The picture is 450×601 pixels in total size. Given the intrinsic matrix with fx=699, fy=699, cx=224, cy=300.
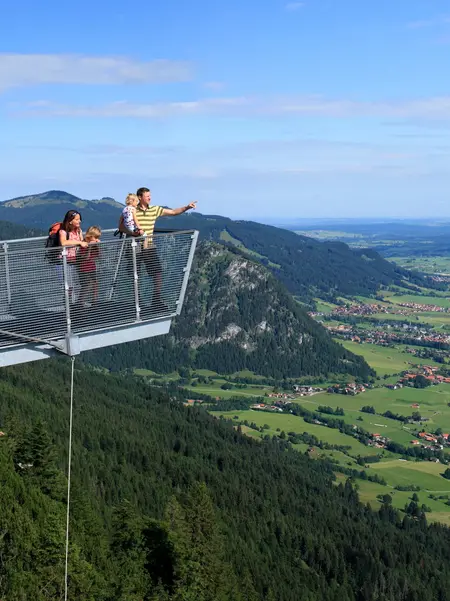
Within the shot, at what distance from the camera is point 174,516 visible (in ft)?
186

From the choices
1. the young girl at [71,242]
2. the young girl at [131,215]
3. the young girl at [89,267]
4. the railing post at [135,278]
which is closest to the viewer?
the young girl at [71,242]

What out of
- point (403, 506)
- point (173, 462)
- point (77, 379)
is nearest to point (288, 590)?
point (173, 462)

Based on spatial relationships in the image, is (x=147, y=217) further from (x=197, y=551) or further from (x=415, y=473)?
(x=415, y=473)

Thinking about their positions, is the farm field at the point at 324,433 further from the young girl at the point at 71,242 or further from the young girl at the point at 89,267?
the young girl at the point at 71,242

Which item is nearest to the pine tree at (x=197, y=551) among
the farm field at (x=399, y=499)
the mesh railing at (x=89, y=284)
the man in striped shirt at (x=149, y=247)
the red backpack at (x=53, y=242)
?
the man in striped shirt at (x=149, y=247)

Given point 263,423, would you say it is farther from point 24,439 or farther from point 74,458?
point 24,439

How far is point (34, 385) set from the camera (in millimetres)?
147250

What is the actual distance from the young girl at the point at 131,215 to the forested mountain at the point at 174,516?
23961mm

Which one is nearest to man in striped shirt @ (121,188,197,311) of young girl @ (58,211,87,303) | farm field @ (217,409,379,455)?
young girl @ (58,211,87,303)

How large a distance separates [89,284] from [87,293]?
234 mm

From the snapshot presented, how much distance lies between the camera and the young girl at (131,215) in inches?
734

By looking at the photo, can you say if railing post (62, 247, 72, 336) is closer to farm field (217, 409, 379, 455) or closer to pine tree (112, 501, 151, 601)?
pine tree (112, 501, 151, 601)

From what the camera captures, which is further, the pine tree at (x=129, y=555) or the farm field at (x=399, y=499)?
the farm field at (x=399, y=499)

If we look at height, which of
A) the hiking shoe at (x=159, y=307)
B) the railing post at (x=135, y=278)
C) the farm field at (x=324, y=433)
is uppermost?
the railing post at (x=135, y=278)
